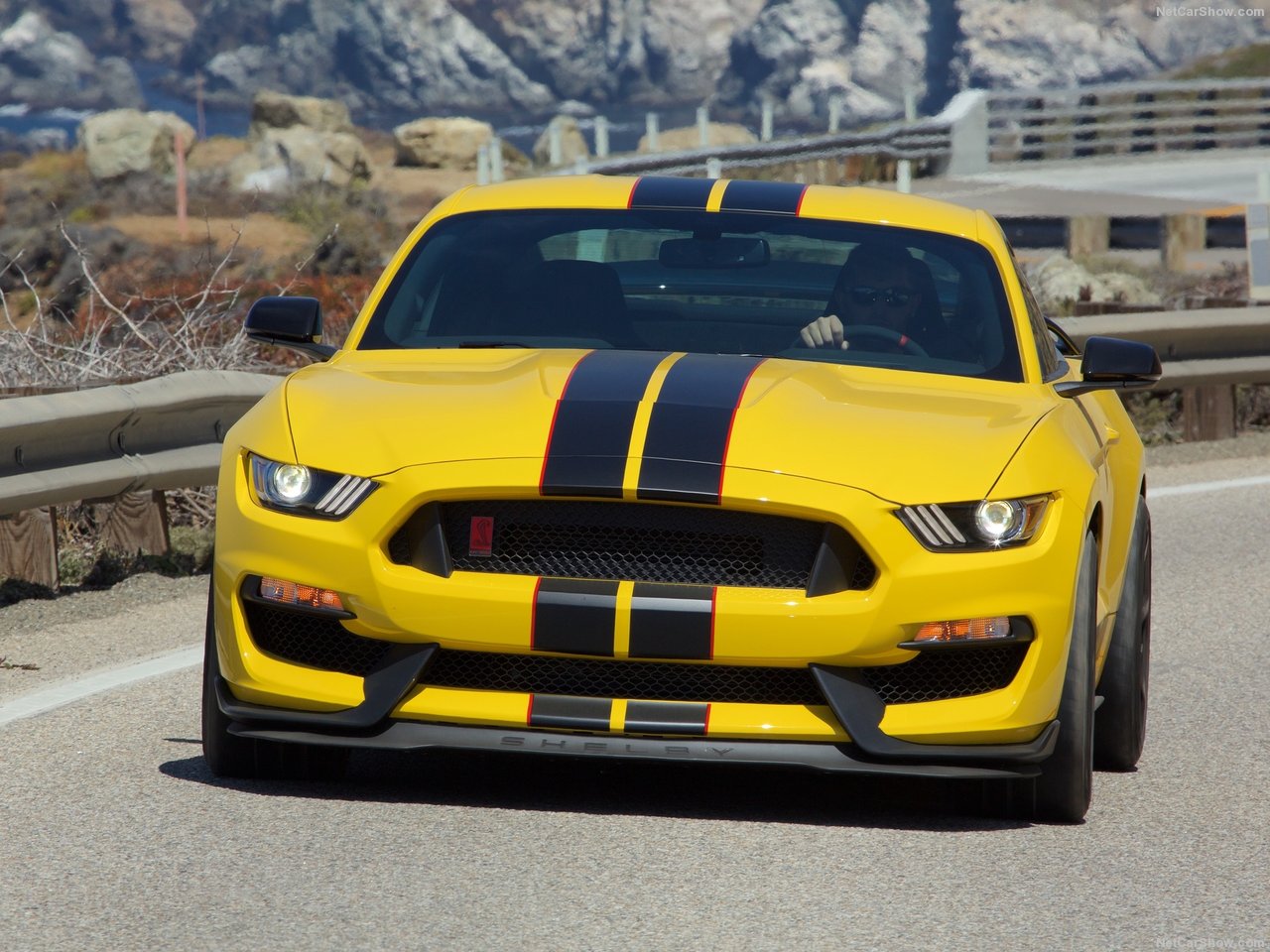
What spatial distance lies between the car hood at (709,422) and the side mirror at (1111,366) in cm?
31

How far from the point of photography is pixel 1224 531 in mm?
10156

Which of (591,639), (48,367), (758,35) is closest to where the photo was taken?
(591,639)

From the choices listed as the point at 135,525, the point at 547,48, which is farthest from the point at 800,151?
the point at 547,48

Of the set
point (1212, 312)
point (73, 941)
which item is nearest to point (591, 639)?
point (73, 941)

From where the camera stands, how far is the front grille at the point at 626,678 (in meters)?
4.87

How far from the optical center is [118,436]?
8086 mm

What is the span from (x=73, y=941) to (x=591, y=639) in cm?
129

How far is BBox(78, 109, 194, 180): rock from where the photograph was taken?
1730 inches

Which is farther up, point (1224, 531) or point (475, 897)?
point (475, 897)

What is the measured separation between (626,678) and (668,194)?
2.08 meters

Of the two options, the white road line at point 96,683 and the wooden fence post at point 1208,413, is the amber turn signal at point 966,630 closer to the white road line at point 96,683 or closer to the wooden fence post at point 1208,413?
the white road line at point 96,683

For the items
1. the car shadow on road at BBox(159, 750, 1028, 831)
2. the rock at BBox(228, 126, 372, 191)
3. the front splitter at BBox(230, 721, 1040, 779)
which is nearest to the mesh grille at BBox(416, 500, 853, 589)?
the front splitter at BBox(230, 721, 1040, 779)

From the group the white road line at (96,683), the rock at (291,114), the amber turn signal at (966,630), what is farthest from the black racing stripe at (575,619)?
the rock at (291,114)

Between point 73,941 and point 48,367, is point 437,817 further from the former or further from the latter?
point 48,367
